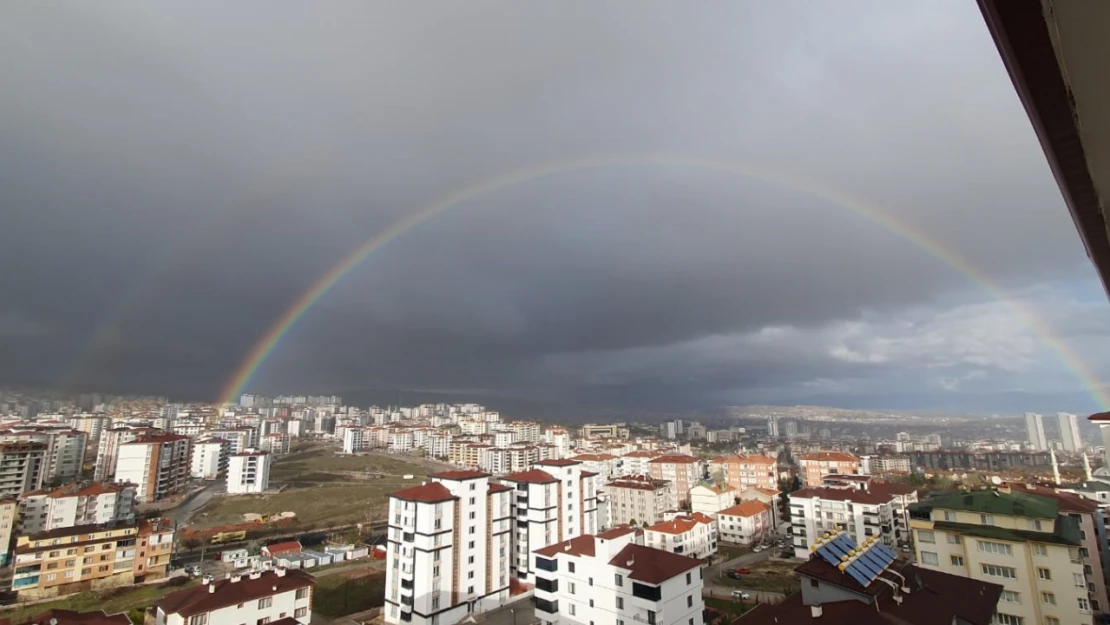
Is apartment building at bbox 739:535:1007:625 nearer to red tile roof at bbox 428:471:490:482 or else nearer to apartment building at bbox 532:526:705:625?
apartment building at bbox 532:526:705:625

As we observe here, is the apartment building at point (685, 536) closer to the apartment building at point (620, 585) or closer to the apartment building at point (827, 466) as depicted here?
the apartment building at point (620, 585)

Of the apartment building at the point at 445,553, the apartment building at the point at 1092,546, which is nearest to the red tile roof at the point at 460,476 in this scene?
the apartment building at the point at 445,553

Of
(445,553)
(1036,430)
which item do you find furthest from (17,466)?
(1036,430)

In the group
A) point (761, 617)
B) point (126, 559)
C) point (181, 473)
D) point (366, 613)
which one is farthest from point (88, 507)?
point (761, 617)

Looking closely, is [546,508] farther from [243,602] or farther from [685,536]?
[243,602]

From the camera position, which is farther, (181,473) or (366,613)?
(181,473)

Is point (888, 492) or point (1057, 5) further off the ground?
point (1057, 5)

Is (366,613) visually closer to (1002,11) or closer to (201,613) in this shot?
(201,613)
